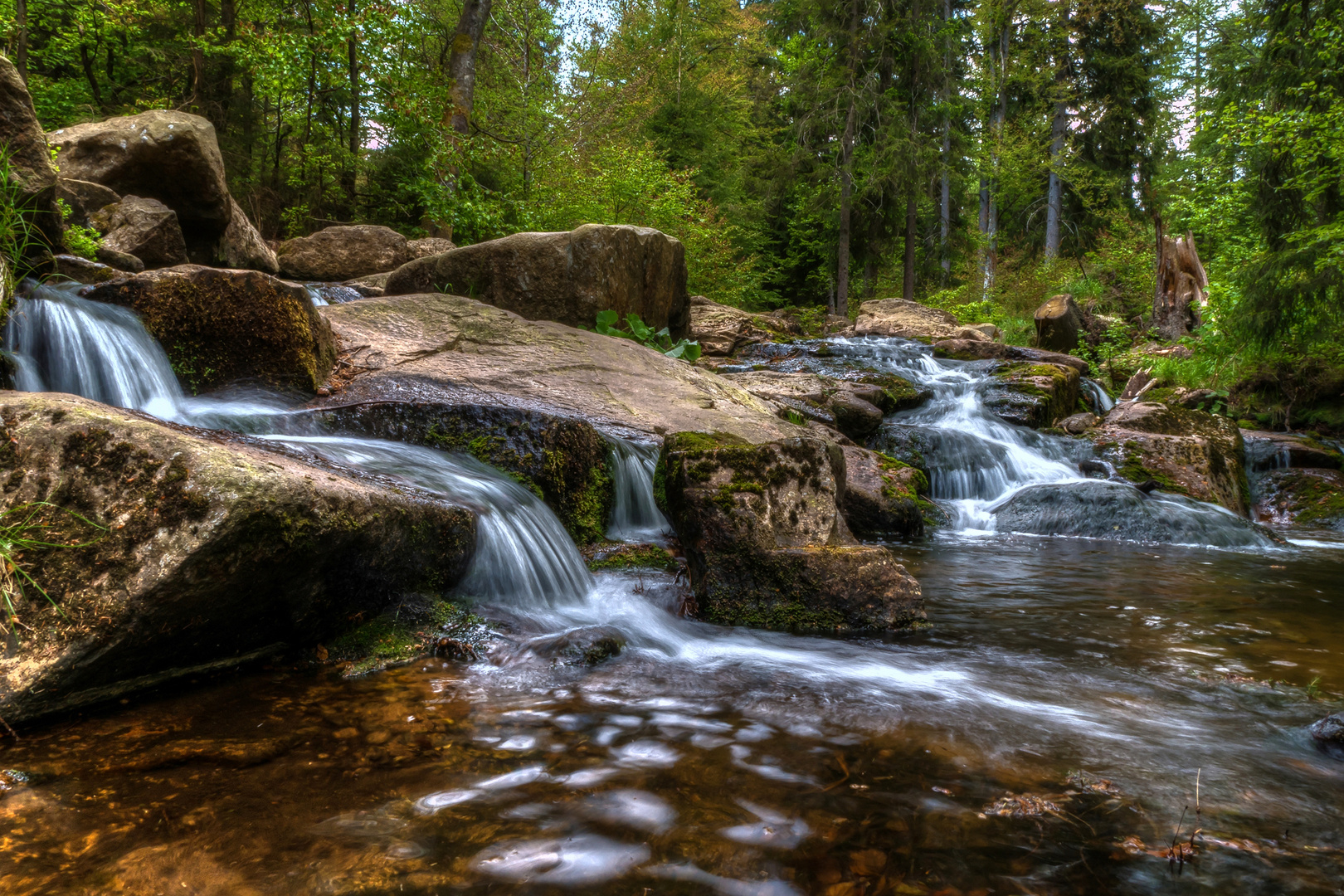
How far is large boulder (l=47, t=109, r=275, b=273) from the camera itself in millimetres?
9211

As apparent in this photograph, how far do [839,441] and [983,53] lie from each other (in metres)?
27.8

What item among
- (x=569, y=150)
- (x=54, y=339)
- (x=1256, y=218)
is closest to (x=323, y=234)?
(x=569, y=150)

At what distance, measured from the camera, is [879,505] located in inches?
294

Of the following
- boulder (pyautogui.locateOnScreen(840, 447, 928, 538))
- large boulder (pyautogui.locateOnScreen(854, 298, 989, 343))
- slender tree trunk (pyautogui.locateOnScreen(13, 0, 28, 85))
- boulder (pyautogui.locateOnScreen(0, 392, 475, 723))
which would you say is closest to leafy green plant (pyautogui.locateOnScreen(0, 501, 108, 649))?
boulder (pyautogui.locateOnScreen(0, 392, 475, 723))

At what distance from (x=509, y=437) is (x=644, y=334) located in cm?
493

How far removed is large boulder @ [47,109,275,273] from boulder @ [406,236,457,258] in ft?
11.2

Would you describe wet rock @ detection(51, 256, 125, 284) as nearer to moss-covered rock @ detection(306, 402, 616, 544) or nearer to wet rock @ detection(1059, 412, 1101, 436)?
moss-covered rock @ detection(306, 402, 616, 544)

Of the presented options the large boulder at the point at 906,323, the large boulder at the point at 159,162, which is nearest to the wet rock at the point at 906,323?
the large boulder at the point at 906,323

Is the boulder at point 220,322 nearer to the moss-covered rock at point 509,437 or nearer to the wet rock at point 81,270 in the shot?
the wet rock at point 81,270

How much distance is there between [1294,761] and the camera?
99.1 inches

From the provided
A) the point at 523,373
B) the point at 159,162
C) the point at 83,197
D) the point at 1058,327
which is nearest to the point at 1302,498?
the point at 1058,327

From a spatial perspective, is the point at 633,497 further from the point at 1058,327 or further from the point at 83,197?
the point at 1058,327

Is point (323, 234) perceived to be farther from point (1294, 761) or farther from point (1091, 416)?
point (1294, 761)

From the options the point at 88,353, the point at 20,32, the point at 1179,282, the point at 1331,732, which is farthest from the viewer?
the point at 1179,282
